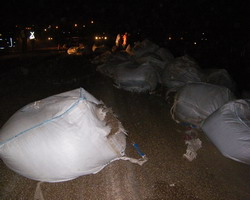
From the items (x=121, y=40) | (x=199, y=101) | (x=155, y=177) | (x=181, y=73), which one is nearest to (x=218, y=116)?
(x=199, y=101)

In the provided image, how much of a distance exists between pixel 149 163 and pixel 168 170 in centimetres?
23

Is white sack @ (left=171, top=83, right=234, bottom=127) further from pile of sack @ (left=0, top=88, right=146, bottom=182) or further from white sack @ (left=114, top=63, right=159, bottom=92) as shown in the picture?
pile of sack @ (left=0, top=88, right=146, bottom=182)

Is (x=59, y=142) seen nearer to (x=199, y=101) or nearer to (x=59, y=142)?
(x=59, y=142)

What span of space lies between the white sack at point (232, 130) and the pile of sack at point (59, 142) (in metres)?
1.40

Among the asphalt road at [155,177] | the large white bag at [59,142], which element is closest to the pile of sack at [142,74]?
the asphalt road at [155,177]

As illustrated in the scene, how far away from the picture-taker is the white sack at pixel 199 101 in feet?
10.6

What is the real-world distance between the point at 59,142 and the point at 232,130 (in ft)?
6.68

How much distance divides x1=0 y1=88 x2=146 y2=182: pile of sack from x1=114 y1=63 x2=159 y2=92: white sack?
285cm

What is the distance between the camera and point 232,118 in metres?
2.67

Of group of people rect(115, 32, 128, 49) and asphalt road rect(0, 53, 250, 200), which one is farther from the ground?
group of people rect(115, 32, 128, 49)

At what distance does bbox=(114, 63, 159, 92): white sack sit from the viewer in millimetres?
4836

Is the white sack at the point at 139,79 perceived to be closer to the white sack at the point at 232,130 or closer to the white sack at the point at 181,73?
the white sack at the point at 181,73

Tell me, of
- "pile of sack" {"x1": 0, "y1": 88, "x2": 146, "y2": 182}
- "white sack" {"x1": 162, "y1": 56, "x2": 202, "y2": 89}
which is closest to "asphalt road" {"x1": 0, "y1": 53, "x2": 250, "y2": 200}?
"pile of sack" {"x1": 0, "y1": 88, "x2": 146, "y2": 182}

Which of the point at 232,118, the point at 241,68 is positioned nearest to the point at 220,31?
the point at 241,68
